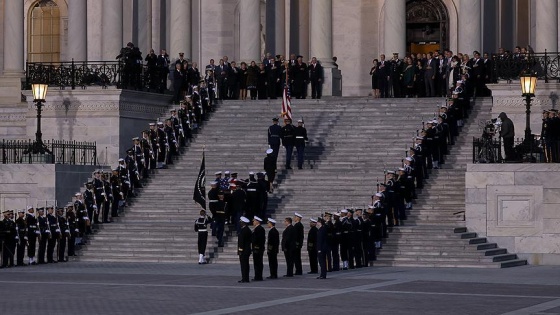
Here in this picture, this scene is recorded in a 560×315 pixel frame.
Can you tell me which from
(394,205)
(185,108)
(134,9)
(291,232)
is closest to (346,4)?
(134,9)

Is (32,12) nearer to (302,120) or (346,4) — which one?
(346,4)

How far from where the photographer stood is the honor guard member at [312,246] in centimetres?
4256

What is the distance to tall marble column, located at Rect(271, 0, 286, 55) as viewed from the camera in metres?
65.9

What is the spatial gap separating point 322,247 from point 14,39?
2793 cm

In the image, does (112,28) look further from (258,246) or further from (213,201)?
(258,246)

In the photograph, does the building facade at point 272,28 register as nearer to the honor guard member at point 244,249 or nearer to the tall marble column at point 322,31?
the tall marble column at point 322,31

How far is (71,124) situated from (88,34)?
7726 mm

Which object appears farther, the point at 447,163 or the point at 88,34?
the point at 88,34

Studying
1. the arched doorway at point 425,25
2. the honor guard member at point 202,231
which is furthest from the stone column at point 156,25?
the honor guard member at point 202,231

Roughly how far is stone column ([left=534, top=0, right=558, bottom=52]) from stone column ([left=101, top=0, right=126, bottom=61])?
48.5 feet

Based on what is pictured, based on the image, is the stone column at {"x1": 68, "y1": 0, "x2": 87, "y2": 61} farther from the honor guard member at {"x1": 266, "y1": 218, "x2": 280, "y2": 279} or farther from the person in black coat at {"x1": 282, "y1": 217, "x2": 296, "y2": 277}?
the honor guard member at {"x1": 266, "y1": 218, "x2": 280, "y2": 279}

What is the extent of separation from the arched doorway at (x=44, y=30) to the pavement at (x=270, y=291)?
27419 mm

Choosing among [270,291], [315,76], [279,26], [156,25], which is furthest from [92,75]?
[270,291]

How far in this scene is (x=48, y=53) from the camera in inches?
2837
